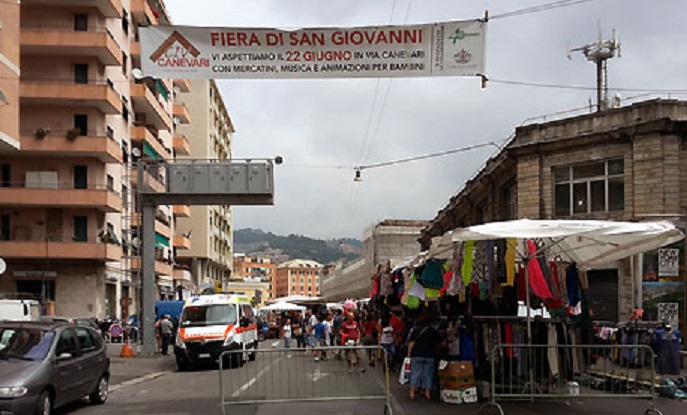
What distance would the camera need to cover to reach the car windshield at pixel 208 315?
25.2m

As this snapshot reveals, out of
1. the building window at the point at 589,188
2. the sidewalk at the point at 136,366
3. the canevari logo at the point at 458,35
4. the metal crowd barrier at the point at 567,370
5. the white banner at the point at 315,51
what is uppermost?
the canevari logo at the point at 458,35

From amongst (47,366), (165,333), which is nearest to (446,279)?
(47,366)

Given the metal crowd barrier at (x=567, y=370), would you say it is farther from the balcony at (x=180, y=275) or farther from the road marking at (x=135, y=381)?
the balcony at (x=180, y=275)

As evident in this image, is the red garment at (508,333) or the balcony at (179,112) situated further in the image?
the balcony at (179,112)

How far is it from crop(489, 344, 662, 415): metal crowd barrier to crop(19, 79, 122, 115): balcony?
34.4m

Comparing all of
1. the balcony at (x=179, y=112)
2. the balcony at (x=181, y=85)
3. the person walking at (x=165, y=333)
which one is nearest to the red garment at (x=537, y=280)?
the person walking at (x=165, y=333)

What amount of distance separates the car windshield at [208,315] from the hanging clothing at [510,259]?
13412 millimetres

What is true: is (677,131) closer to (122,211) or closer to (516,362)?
(516,362)

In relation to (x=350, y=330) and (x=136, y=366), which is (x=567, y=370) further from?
(x=136, y=366)

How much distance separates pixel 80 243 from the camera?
41.4m

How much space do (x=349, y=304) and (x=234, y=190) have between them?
20.7ft

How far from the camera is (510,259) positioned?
538 inches

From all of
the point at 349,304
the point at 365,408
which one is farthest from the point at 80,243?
the point at 365,408

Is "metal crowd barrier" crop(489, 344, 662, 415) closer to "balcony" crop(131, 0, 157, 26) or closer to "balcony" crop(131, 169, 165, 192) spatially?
"balcony" crop(131, 169, 165, 192)
